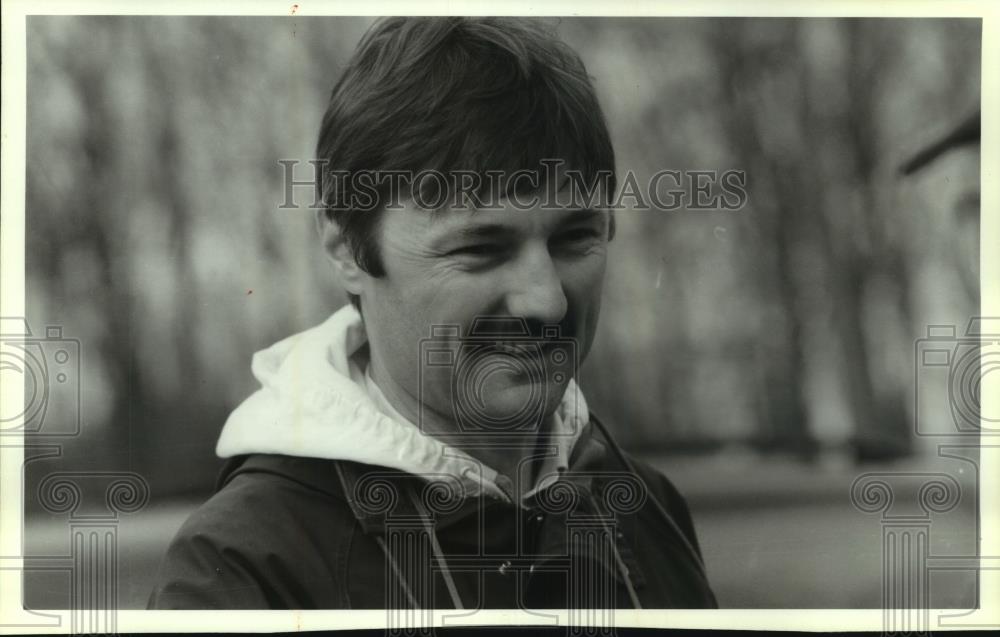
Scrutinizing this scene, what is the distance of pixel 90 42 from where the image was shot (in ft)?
15.7

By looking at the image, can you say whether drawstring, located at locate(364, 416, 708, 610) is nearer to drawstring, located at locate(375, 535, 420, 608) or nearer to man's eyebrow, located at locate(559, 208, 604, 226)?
drawstring, located at locate(375, 535, 420, 608)

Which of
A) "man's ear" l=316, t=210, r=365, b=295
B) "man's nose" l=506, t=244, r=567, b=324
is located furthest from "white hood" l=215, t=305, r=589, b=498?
"man's nose" l=506, t=244, r=567, b=324

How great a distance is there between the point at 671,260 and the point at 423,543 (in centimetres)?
152

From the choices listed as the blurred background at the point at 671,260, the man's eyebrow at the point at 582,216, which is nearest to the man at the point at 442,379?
the man's eyebrow at the point at 582,216

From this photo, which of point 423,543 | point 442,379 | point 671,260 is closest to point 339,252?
point 442,379

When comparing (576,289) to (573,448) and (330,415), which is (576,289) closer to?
(573,448)

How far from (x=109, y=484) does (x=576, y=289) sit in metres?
2.05

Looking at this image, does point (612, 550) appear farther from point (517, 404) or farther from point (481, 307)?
point (481, 307)

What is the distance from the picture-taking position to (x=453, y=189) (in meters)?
4.61

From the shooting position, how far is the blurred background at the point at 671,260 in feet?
15.6

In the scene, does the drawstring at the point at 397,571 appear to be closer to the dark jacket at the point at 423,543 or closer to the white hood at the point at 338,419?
the dark jacket at the point at 423,543

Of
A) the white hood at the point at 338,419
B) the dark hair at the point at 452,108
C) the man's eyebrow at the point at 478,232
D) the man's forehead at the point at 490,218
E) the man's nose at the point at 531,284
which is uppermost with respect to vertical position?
the dark hair at the point at 452,108

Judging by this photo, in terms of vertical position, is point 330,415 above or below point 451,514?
above

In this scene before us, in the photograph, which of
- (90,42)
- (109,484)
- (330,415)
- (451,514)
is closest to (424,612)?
(451,514)
